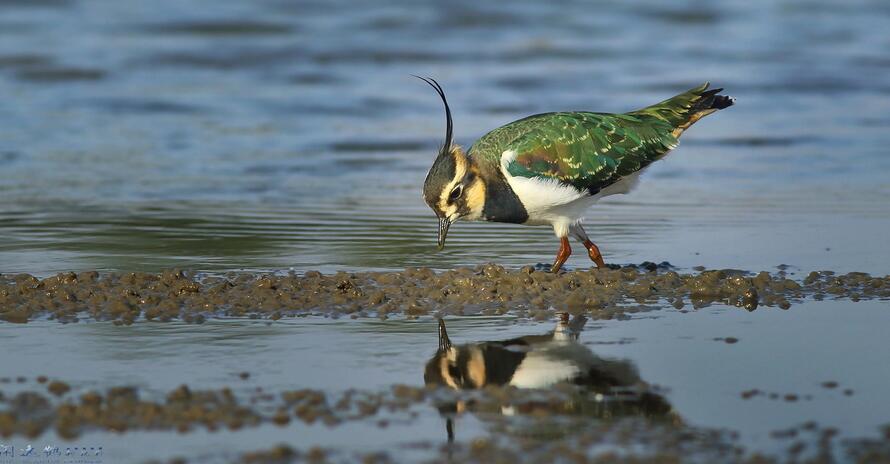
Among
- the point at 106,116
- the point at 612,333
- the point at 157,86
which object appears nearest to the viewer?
the point at 612,333

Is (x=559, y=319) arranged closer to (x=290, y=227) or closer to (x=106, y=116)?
(x=290, y=227)

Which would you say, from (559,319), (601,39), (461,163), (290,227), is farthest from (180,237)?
(601,39)

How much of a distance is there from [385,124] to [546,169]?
8.73m

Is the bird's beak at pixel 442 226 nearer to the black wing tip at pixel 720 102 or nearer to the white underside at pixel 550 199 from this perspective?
the white underside at pixel 550 199

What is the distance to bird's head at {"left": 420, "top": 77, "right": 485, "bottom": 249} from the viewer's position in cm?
920

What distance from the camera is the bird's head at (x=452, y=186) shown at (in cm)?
920

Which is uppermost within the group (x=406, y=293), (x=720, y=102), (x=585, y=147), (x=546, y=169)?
(x=720, y=102)

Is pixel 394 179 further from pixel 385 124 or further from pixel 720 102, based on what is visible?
pixel 720 102

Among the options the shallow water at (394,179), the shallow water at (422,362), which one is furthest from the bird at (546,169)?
the shallow water at (422,362)

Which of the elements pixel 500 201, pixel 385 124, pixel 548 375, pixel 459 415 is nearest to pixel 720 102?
pixel 500 201

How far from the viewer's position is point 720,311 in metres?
8.36

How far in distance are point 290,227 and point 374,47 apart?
12.8m

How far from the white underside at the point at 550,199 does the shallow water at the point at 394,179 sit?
2.16 ft

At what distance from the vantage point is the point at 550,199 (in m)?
9.48
